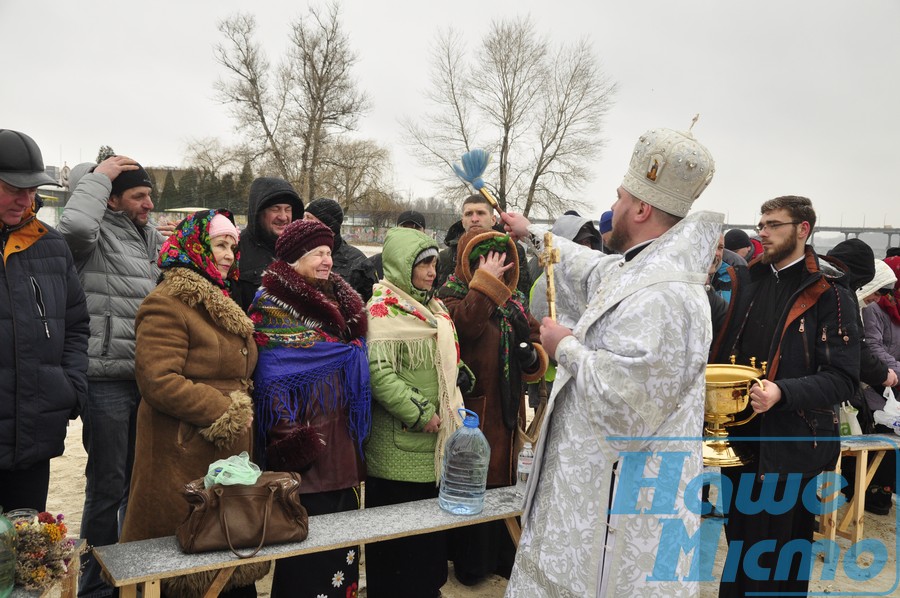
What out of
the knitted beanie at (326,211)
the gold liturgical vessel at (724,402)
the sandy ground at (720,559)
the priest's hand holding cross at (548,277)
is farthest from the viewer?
the knitted beanie at (326,211)

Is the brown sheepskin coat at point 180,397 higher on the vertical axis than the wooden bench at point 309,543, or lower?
higher

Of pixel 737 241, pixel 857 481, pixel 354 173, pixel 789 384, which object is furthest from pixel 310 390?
pixel 354 173

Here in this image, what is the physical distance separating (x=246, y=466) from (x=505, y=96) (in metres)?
21.9

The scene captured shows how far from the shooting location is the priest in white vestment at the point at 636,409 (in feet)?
6.49

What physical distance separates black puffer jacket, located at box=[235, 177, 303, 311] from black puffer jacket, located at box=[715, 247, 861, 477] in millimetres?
3017

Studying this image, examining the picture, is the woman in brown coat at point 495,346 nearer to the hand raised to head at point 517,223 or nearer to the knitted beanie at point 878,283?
the hand raised to head at point 517,223

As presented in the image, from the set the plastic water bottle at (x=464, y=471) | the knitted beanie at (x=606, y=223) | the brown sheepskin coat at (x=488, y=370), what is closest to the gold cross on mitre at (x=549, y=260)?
the plastic water bottle at (x=464, y=471)

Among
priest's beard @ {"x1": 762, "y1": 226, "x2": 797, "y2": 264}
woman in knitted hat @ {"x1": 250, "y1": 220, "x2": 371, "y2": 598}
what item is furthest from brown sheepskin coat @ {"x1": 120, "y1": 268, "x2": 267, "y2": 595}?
priest's beard @ {"x1": 762, "y1": 226, "x2": 797, "y2": 264}

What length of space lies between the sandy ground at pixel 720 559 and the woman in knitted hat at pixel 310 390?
1074mm

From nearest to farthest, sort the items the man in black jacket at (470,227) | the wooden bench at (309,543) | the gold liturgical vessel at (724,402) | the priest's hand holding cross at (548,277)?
the priest's hand holding cross at (548,277) < the wooden bench at (309,543) < the gold liturgical vessel at (724,402) < the man in black jacket at (470,227)

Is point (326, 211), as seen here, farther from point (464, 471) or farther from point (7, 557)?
point (7, 557)

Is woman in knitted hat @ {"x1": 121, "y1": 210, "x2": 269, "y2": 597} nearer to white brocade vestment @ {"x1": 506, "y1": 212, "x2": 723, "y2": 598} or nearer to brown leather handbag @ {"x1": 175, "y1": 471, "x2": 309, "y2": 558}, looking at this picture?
brown leather handbag @ {"x1": 175, "y1": 471, "x2": 309, "y2": 558}

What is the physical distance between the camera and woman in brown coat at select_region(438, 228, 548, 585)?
361 cm

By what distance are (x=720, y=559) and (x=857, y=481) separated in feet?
4.46
